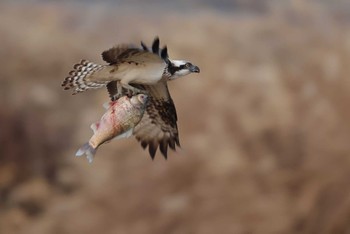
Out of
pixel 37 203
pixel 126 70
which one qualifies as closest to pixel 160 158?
pixel 37 203

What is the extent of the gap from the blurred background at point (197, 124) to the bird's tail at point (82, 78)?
1495mm

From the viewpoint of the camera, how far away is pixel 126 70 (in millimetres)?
1286

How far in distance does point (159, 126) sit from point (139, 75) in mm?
208

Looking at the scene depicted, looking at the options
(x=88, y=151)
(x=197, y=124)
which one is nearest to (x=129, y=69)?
(x=88, y=151)

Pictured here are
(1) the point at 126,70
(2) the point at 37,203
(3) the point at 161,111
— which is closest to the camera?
(1) the point at 126,70

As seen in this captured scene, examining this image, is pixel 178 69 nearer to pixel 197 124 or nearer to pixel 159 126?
pixel 159 126

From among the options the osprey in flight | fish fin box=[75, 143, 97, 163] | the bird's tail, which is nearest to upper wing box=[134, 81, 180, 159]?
the osprey in flight

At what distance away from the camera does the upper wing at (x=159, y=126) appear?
1449 mm

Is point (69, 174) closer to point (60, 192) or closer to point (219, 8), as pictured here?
point (60, 192)

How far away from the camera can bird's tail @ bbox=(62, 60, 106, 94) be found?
1.33 meters

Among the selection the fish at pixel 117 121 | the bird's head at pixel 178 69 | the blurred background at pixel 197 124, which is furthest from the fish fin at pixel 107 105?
the blurred background at pixel 197 124

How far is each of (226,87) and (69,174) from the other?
51 cm

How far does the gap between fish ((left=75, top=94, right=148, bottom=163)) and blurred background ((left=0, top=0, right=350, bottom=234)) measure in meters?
A: 1.61

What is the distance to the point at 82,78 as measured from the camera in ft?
4.41
